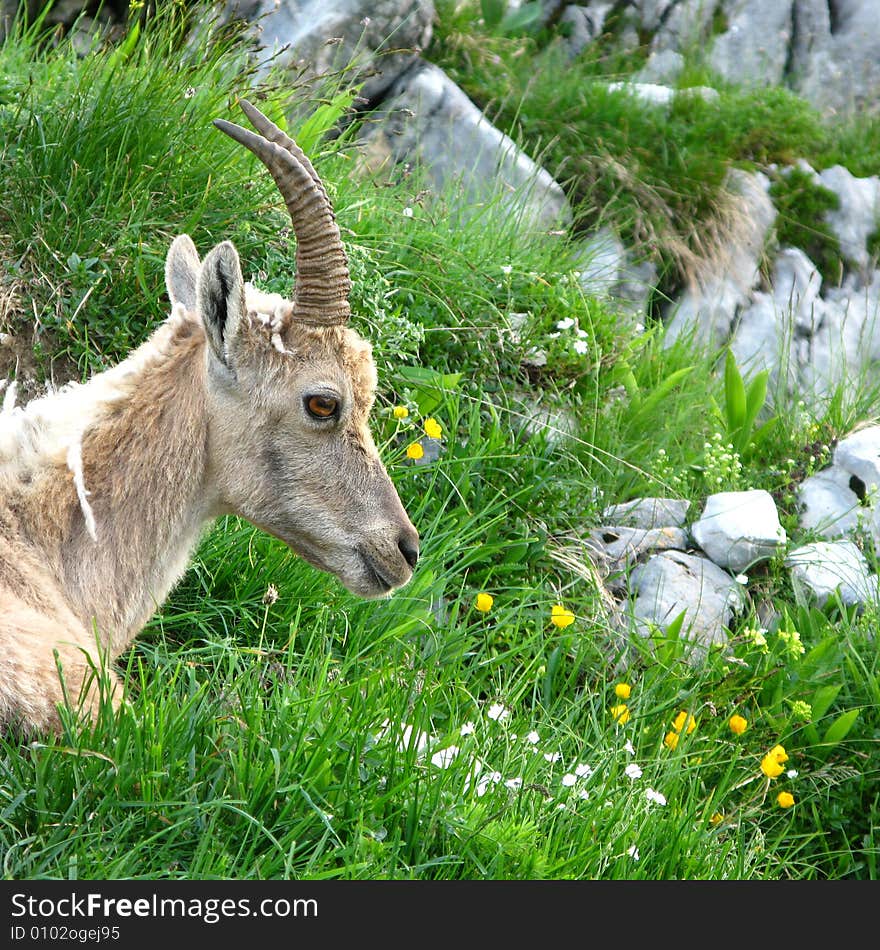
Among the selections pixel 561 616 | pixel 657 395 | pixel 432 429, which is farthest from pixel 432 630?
pixel 657 395

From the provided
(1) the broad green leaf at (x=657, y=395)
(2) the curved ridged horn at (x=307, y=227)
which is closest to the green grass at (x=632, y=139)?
(1) the broad green leaf at (x=657, y=395)

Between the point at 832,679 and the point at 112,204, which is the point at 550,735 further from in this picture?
the point at 112,204

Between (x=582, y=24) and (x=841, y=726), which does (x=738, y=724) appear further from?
(x=582, y=24)

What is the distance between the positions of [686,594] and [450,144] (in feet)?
15.1

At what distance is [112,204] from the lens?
6.70 meters

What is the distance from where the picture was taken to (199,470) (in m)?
4.79

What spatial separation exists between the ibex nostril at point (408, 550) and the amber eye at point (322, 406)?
607 mm

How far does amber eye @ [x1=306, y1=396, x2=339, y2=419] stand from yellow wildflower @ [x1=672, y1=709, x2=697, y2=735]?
208 cm

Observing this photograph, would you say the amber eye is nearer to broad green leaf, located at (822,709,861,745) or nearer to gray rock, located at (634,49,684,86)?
broad green leaf, located at (822,709,861,745)

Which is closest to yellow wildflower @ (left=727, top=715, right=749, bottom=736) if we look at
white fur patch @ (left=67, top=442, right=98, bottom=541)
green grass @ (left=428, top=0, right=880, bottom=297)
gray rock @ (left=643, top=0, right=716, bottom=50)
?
white fur patch @ (left=67, top=442, right=98, bottom=541)

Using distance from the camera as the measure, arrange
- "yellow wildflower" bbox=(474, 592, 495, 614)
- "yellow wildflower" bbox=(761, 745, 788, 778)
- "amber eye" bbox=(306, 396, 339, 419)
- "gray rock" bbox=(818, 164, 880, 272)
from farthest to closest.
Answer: "gray rock" bbox=(818, 164, 880, 272) → "yellow wildflower" bbox=(474, 592, 495, 614) → "yellow wildflower" bbox=(761, 745, 788, 778) → "amber eye" bbox=(306, 396, 339, 419)

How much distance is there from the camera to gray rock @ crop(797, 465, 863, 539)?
735 centimetres

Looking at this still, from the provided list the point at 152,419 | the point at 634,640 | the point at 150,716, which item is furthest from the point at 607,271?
the point at 150,716

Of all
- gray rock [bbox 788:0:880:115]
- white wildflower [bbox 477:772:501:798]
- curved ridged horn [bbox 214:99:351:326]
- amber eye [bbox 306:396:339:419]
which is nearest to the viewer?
white wildflower [bbox 477:772:501:798]
